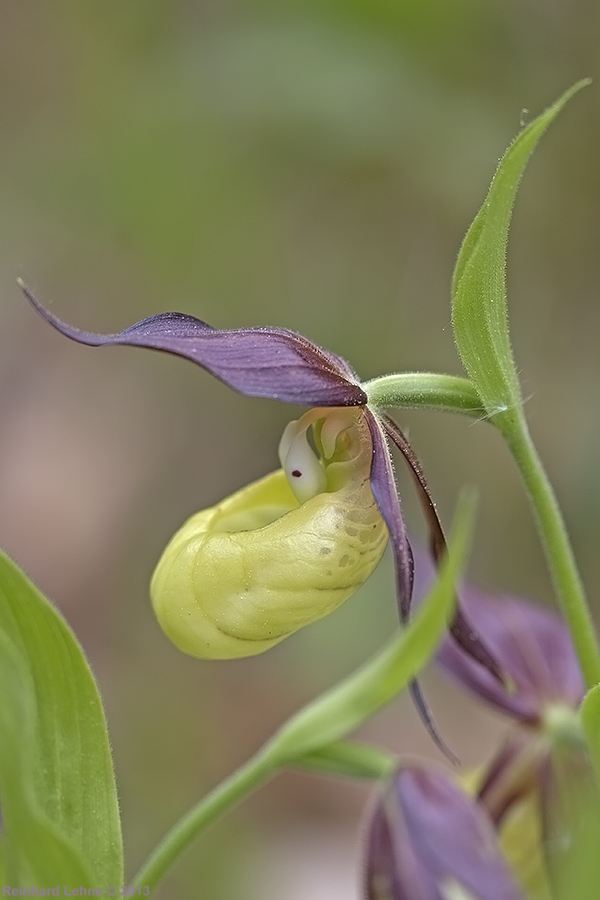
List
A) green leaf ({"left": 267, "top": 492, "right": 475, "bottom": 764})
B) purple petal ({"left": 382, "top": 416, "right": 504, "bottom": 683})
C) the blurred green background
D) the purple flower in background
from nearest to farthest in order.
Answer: green leaf ({"left": 267, "top": 492, "right": 475, "bottom": 764})
purple petal ({"left": 382, "top": 416, "right": 504, "bottom": 683})
the purple flower in background
the blurred green background

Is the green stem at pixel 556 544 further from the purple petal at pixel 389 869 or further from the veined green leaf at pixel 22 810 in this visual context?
the veined green leaf at pixel 22 810

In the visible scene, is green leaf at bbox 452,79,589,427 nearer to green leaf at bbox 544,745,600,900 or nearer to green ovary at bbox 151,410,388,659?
green ovary at bbox 151,410,388,659

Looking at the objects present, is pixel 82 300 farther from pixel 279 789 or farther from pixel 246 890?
pixel 246 890

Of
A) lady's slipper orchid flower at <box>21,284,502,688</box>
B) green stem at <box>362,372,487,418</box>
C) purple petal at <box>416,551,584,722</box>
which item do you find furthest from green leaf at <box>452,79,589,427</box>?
purple petal at <box>416,551,584,722</box>

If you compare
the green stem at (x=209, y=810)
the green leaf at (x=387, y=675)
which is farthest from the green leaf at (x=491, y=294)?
the green stem at (x=209, y=810)

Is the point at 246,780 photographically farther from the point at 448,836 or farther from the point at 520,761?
the point at 520,761

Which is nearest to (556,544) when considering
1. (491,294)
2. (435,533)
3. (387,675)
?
(435,533)

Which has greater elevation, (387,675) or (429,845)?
(387,675)
